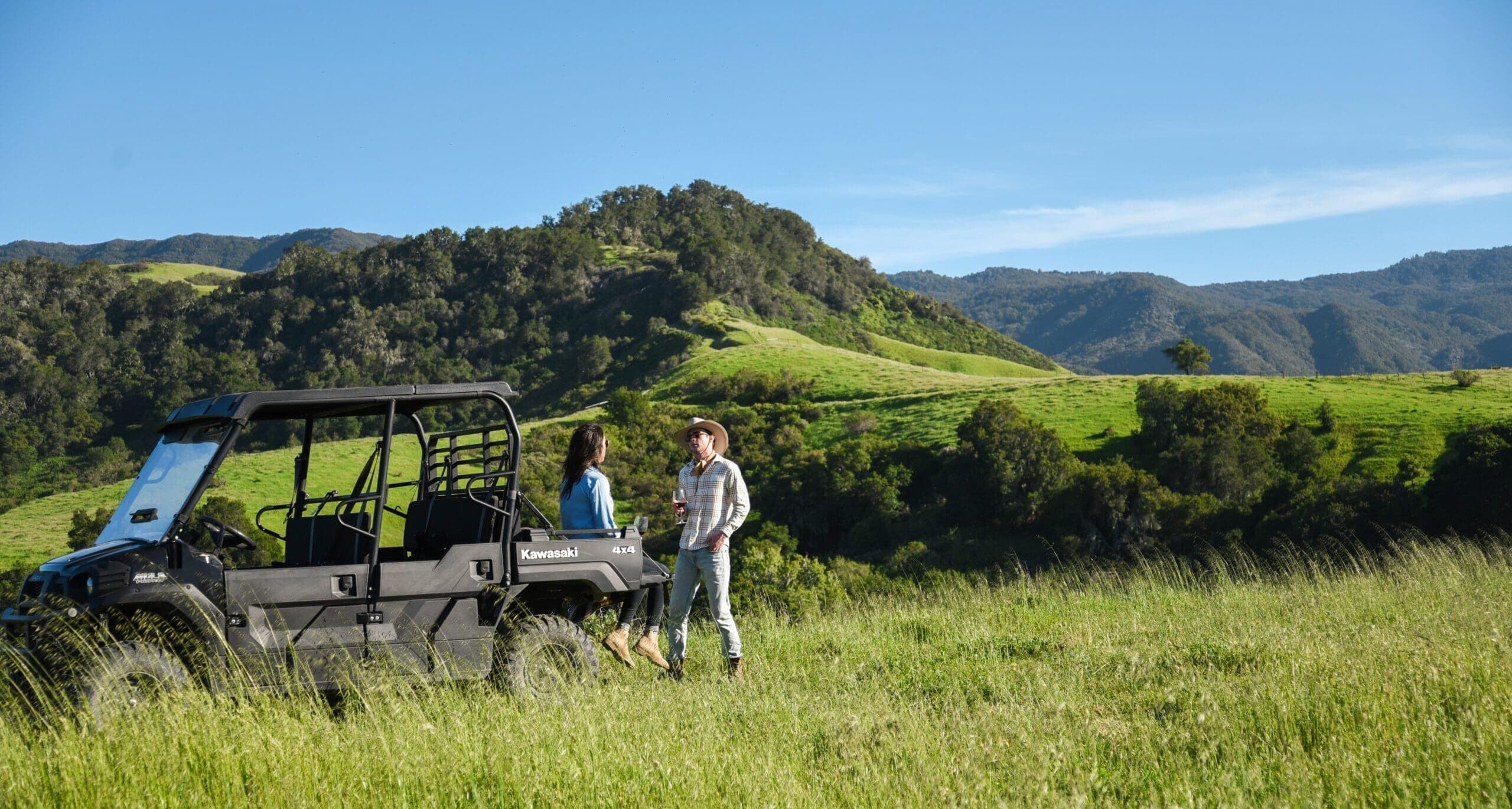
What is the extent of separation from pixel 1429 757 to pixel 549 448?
5298 centimetres

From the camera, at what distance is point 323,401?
6.34 metres

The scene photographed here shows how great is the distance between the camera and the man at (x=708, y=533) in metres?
7.55

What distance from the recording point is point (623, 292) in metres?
120

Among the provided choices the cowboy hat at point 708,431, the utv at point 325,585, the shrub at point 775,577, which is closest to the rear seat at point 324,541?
the utv at point 325,585

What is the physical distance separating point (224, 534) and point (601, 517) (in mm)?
2347

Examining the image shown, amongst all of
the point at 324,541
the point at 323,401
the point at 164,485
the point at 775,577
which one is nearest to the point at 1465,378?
the point at 775,577

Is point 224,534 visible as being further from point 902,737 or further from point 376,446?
point 902,737

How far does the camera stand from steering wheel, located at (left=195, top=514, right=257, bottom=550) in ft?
22.6

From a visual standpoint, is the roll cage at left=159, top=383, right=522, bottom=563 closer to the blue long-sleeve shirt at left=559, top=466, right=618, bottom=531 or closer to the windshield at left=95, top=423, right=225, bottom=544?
the windshield at left=95, top=423, right=225, bottom=544

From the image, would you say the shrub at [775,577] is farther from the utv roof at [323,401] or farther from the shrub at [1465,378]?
the shrub at [1465,378]

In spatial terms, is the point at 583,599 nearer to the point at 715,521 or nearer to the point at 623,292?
the point at 715,521

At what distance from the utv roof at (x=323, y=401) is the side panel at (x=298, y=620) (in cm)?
91

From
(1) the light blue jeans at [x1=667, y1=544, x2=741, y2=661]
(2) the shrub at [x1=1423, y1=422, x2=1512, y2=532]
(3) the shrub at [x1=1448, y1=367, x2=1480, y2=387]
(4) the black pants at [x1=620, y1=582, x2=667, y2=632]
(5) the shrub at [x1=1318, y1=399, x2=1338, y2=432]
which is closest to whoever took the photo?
Result: (4) the black pants at [x1=620, y1=582, x2=667, y2=632]

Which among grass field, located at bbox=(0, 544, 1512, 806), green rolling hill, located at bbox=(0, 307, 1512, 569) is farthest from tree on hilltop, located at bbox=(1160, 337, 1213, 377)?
grass field, located at bbox=(0, 544, 1512, 806)
